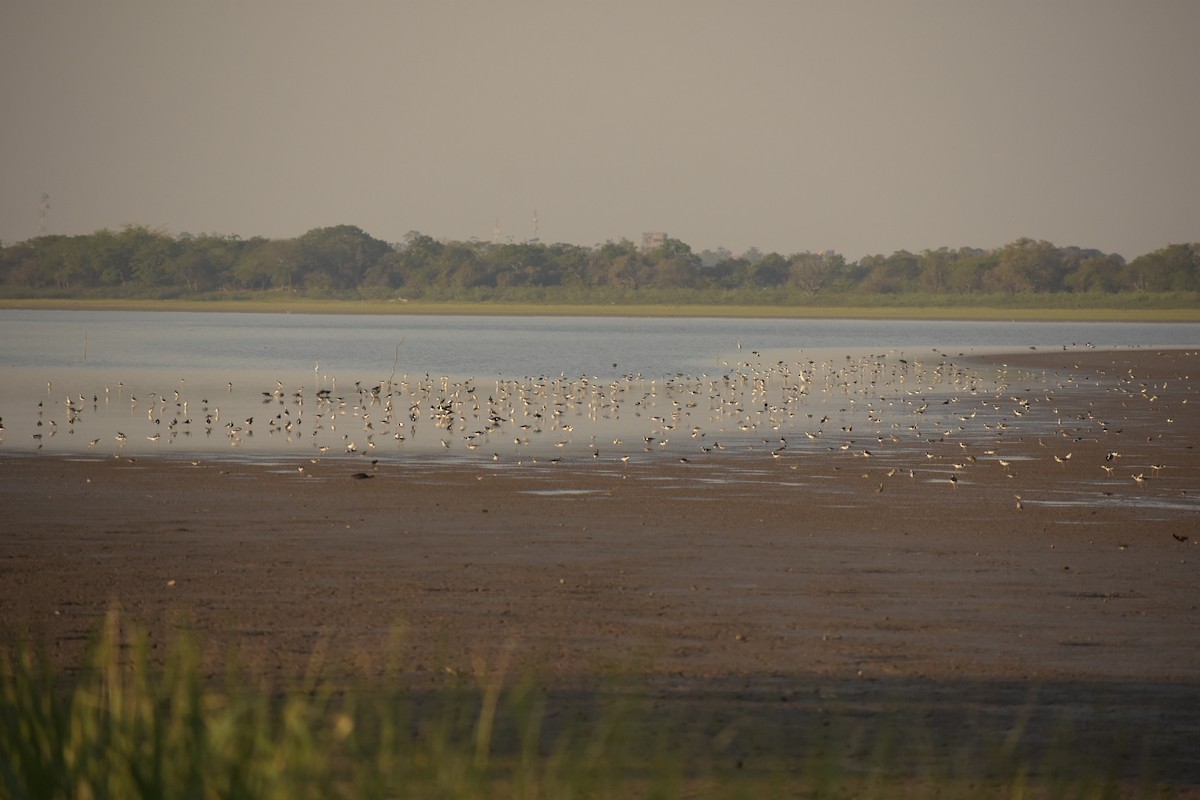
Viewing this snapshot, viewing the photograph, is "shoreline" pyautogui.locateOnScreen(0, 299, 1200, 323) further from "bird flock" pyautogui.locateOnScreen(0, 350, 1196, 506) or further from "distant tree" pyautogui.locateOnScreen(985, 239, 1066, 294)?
"bird flock" pyautogui.locateOnScreen(0, 350, 1196, 506)

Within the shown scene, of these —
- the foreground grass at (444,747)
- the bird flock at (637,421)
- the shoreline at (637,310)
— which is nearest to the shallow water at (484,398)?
the bird flock at (637,421)

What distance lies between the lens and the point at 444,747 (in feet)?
15.6

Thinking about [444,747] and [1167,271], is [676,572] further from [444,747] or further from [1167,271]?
[1167,271]

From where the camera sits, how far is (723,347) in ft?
230

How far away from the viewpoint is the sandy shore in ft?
32.8

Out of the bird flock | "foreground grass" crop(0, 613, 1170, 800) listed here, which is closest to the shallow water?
the bird flock

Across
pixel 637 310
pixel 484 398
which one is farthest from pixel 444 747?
pixel 637 310

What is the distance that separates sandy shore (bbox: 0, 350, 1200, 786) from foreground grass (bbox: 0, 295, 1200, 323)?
110976 millimetres

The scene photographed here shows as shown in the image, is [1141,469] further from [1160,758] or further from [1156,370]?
[1156,370]

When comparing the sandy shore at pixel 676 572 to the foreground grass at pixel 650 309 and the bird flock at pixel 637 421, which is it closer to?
the bird flock at pixel 637 421

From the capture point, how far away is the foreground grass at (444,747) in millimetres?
4586

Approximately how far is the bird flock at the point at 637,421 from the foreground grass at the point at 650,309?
9201 centimetres

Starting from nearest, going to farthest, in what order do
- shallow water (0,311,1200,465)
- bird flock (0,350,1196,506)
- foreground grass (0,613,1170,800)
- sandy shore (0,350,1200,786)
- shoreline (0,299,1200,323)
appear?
foreground grass (0,613,1170,800), sandy shore (0,350,1200,786), bird flock (0,350,1196,506), shallow water (0,311,1200,465), shoreline (0,299,1200,323)

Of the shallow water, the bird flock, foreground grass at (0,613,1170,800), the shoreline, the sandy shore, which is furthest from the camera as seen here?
the shoreline
